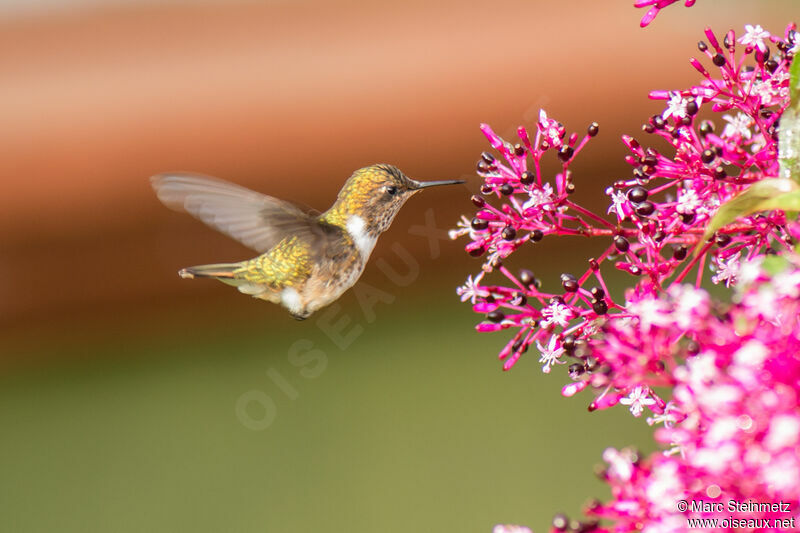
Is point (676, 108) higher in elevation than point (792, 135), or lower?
higher

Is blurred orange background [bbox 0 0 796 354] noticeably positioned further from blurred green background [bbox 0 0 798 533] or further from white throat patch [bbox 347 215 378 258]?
white throat patch [bbox 347 215 378 258]

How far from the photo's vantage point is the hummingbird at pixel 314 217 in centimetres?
116

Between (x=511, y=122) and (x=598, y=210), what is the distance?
0.33 meters

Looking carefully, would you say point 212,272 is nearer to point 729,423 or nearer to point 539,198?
point 539,198

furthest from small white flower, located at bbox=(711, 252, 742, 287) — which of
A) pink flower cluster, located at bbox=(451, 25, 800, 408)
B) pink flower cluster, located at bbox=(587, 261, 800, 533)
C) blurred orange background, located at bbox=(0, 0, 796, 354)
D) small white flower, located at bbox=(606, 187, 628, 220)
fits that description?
blurred orange background, located at bbox=(0, 0, 796, 354)

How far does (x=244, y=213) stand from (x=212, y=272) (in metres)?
0.15

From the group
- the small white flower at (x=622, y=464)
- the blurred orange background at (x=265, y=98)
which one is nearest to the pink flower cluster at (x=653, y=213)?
the small white flower at (x=622, y=464)

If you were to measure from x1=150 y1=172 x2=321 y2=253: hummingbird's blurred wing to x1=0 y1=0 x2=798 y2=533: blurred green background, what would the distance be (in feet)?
2.57

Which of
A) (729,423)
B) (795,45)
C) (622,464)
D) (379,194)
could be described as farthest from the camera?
(379,194)

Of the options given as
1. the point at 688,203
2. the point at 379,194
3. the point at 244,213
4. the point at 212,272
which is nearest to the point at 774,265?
the point at 688,203

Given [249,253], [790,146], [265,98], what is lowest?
[790,146]

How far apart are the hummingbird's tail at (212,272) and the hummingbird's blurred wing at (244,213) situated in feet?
0.28

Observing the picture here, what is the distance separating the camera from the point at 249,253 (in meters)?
2.14

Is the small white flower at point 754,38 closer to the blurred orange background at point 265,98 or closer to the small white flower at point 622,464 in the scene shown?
the small white flower at point 622,464
